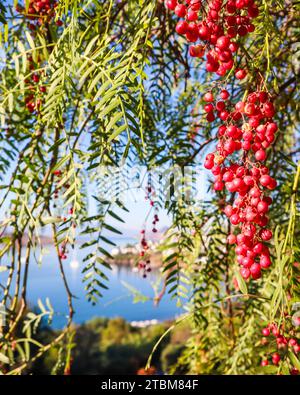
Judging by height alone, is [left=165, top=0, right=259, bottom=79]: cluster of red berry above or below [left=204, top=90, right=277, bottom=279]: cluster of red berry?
above

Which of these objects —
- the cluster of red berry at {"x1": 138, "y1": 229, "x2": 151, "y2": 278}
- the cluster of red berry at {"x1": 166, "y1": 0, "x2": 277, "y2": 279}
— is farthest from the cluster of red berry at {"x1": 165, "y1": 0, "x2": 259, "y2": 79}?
the cluster of red berry at {"x1": 138, "y1": 229, "x2": 151, "y2": 278}

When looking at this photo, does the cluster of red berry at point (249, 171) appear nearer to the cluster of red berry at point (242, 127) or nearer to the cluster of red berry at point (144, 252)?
the cluster of red berry at point (242, 127)

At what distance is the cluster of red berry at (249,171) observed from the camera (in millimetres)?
536

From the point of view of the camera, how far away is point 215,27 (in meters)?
0.54

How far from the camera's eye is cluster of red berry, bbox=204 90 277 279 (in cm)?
54

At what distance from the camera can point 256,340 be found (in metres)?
1.35

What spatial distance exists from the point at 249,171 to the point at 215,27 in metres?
0.18

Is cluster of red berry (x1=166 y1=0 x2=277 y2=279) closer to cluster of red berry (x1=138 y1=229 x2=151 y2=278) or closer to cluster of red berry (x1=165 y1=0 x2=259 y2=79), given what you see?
cluster of red berry (x1=165 y1=0 x2=259 y2=79)

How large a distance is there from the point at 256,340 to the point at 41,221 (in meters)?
0.80

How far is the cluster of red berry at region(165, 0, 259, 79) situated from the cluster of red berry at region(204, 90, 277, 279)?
57 mm

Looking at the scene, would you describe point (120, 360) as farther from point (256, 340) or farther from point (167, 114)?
point (167, 114)

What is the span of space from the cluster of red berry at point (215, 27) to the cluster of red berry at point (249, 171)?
0.06 meters

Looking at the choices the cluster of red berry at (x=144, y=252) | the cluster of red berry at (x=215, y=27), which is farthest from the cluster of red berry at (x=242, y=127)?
the cluster of red berry at (x=144, y=252)
